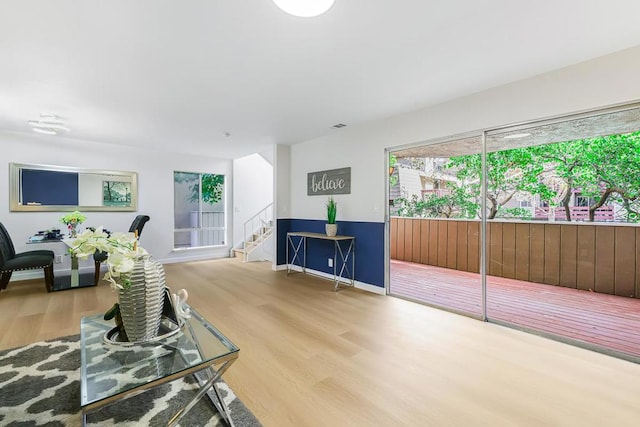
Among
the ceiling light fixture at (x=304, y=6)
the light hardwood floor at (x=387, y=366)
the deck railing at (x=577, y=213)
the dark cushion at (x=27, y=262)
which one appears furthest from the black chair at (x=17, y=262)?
the deck railing at (x=577, y=213)

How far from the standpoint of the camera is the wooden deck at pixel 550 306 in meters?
2.63

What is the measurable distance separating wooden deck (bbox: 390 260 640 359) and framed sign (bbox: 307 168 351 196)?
1.63 m

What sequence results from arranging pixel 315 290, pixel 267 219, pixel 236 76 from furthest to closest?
1. pixel 267 219
2. pixel 315 290
3. pixel 236 76

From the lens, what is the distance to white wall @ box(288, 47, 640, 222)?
2354 mm

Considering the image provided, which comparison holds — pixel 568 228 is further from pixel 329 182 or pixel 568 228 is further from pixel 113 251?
pixel 113 251

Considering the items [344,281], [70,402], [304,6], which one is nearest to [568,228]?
[344,281]

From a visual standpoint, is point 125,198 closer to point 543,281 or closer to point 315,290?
point 315,290

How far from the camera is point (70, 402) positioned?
173 centimetres

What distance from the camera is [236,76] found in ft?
8.98

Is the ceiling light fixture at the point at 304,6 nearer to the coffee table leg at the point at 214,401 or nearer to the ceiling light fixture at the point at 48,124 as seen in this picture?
the coffee table leg at the point at 214,401

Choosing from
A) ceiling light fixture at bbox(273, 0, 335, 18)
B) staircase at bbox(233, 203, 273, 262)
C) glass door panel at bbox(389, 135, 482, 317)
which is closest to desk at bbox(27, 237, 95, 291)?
staircase at bbox(233, 203, 273, 262)

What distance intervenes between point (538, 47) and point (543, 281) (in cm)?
Result: 267

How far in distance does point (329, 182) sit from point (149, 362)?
146 inches

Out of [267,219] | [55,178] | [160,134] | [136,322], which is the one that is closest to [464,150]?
[136,322]
